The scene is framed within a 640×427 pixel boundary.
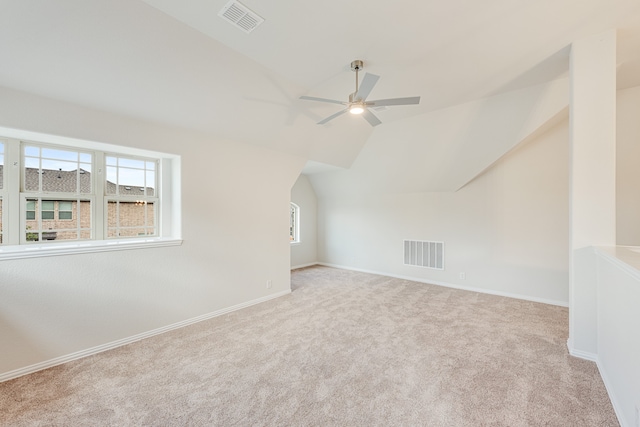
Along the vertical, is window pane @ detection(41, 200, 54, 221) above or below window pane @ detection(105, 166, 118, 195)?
below

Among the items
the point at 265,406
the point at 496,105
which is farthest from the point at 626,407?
the point at 496,105

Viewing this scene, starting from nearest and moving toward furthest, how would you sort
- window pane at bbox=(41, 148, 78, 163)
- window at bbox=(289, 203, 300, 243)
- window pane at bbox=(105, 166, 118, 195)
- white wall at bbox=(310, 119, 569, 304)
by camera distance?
window pane at bbox=(41, 148, 78, 163) < window pane at bbox=(105, 166, 118, 195) < white wall at bbox=(310, 119, 569, 304) < window at bbox=(289, 203, 300, 243)

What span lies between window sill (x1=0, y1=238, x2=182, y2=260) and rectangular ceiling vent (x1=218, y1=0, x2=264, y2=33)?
7.88ft

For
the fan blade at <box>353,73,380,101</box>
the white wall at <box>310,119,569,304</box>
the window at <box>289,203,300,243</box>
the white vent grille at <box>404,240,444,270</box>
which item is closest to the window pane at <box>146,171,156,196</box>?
the fan blade at <box>353,73,380,101</box>

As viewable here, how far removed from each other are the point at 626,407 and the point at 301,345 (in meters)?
2.40

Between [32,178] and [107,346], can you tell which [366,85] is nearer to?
[32,178]

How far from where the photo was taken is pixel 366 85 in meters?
2.27

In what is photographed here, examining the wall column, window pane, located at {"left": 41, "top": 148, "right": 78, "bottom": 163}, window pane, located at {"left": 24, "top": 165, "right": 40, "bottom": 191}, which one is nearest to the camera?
the wall column

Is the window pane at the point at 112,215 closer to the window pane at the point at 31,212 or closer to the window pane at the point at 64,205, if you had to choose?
the window pane at the point at 64,205

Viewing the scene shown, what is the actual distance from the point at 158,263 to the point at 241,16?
2672mm

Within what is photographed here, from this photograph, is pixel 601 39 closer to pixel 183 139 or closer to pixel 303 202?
pixel 183 139

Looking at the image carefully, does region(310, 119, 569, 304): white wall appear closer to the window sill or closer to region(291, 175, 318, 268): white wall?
region(291, 175, 318, 268): white wall

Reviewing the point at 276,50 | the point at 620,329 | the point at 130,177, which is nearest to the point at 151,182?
the point at 130,177

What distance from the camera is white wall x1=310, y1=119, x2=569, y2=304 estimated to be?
12.7 feet
